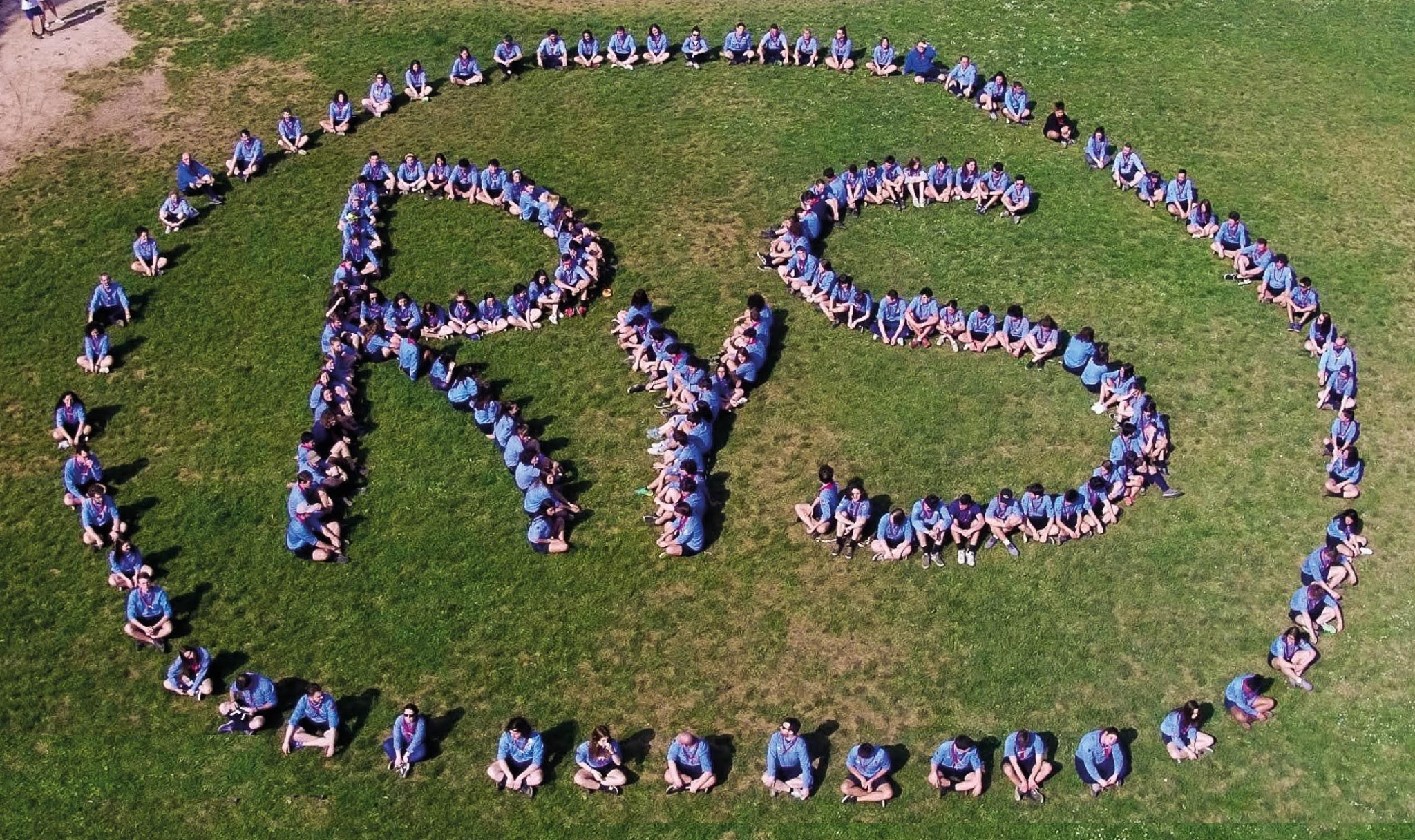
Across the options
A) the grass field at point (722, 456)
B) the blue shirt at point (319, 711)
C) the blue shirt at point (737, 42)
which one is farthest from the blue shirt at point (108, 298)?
the blue shirt at point (737, 42)

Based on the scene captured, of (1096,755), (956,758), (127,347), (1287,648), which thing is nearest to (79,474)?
(127,347)

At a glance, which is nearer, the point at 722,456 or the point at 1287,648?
the point at 1287,648

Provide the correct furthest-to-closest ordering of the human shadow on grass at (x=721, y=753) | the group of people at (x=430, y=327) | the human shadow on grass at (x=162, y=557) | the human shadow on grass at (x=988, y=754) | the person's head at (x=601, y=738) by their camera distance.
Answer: the group of people at (x=430, y=327), the human shadow on grass at (x=162, y=557), the human shadow on grass at (x=721, y=753), the human shadow on grass at (x=988, y=754), the person's head at (x=601, y=738)

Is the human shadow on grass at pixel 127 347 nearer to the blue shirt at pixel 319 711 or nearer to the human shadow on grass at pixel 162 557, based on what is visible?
the human shadow on grass at pixel 162 557

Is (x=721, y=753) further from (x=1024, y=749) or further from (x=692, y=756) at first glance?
(x=1024, y=749)

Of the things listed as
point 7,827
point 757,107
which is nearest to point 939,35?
point 757,107

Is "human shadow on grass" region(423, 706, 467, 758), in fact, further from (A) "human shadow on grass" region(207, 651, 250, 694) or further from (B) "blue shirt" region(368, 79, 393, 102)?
(B) "blue shirt" region(368, 79, 393, 102)

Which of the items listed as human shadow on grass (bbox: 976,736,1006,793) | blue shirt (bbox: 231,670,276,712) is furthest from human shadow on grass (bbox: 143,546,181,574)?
human shadow on grass (bbox: 976,736,1006,793)

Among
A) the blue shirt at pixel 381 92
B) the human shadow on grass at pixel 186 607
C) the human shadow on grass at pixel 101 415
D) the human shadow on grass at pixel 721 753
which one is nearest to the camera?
the human shadow on grass at pixel 721 753
